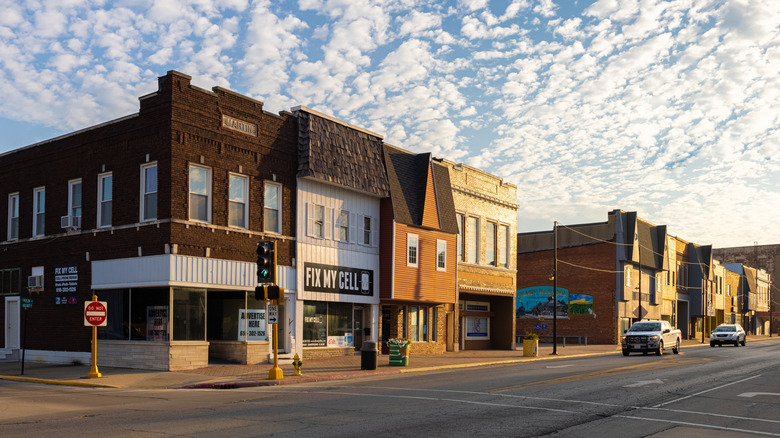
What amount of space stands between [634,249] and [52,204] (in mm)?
45943

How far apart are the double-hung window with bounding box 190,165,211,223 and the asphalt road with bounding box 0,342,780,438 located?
26.0 feet

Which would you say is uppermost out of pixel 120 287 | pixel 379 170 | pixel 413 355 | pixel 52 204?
pixel 379 170

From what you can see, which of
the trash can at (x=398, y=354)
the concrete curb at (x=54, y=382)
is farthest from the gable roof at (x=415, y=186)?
the concrete curb at (x=54, y=382)

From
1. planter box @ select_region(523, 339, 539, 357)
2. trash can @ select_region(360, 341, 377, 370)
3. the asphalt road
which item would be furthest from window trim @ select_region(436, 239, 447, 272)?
the asphalt road

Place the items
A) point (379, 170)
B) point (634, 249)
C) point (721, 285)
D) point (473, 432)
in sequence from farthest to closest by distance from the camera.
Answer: point (721, 285)
point (634, 249)
point (379, 170)
point (473, 432)

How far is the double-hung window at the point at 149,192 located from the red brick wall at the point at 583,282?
131 ft

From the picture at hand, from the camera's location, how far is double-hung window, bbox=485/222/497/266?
4174 cm

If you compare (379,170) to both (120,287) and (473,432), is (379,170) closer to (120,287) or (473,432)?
(120,287)

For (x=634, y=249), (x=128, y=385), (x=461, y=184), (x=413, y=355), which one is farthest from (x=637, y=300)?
(x=128, y=385)

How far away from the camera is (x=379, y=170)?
3319 cm

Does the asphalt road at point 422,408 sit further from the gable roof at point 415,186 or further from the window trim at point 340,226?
the gable roof at point 415,186

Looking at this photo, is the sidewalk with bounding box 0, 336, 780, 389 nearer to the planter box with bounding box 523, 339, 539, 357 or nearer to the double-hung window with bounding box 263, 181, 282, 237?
the double-hung window with bounding box 263, 181, 282, 237

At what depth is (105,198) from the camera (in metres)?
27.0

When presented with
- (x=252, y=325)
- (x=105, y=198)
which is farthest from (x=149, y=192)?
(x=252, y=325)
